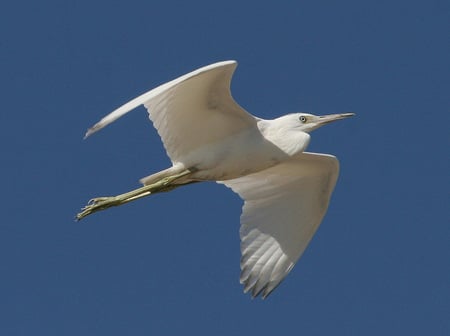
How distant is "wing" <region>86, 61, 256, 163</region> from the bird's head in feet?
2.32

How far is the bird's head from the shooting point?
1966 cm

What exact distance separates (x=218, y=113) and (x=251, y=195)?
2.31 meters

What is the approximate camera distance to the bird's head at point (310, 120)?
774 inches

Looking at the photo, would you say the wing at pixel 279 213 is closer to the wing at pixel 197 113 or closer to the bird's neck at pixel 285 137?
the bird's neck at pixel 285 137

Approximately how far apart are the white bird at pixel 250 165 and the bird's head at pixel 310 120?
0.05 ft

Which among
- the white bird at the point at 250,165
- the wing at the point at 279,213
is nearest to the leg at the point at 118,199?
the white bird at the point at 250,165

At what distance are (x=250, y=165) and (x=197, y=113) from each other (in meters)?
1.01

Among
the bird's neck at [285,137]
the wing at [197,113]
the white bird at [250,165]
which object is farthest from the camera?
the bird's neck at [285,137]

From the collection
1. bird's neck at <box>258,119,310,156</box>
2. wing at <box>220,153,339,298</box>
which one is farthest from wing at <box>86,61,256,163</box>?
wing at <box>220,153,339,298</box>

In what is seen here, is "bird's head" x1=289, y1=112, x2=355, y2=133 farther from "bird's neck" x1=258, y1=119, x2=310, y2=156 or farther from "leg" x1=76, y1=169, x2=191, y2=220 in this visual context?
"leg" x1=76, y1=169, x2=191, y2=220

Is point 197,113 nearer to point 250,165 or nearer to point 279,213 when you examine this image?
point 250,165

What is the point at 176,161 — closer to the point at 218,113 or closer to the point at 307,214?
A: the point at 218,113

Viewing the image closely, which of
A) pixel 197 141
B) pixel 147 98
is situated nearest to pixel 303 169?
pixel 197 141

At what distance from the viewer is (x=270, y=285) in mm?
20438
